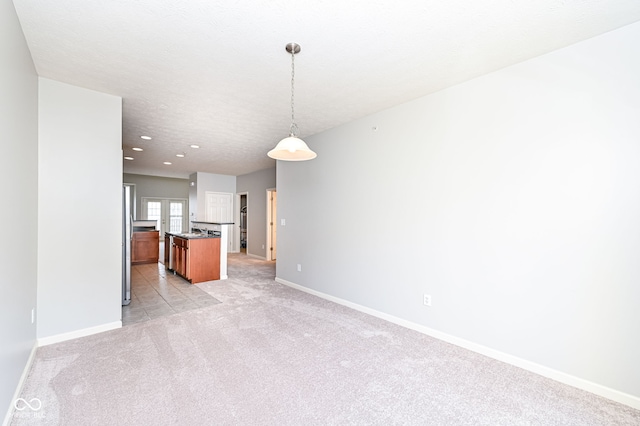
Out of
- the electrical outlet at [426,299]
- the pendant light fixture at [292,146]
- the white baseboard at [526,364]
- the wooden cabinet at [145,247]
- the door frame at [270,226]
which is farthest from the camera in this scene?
the door frame at [270,226]

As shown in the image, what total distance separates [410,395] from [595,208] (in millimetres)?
1935

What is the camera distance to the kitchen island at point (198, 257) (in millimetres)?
5164

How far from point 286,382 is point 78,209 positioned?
2756 millimetres

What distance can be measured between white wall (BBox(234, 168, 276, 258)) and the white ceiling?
4.40m

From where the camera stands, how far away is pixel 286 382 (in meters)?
2.11

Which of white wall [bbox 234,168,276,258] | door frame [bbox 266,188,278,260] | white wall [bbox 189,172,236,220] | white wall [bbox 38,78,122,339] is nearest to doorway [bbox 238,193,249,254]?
white wall [bbox 189,172,236,220]

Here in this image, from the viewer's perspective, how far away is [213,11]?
1818 millimetres

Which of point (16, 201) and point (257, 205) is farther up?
point (257, 205)

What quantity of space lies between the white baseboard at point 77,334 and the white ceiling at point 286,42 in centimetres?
255

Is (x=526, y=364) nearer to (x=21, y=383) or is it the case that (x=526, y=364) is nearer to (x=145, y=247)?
(x=21, y=383)

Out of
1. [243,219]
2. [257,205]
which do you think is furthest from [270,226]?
[243,219]

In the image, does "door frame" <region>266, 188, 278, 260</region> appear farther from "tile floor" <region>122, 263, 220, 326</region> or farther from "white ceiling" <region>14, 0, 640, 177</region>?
"white ceiling" <region>14, 0, 640, 177</region>

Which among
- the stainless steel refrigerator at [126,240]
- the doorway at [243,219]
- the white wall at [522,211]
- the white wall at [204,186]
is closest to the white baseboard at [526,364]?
the white wall at [522,211]

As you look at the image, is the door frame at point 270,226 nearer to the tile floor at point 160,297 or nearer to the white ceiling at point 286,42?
the tile floor at point 160,297
